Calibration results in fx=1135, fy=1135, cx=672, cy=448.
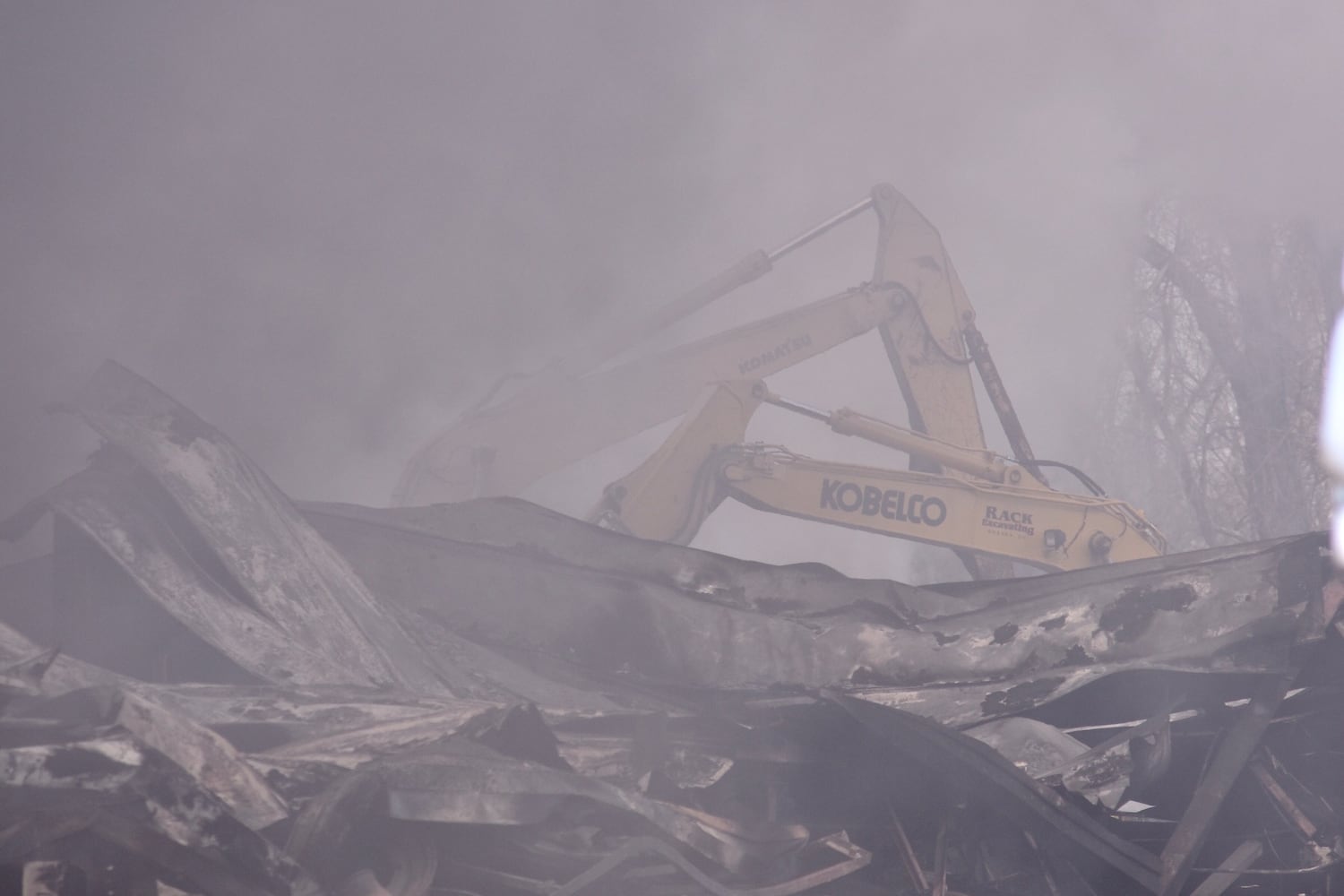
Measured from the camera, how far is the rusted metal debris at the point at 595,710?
2678mm

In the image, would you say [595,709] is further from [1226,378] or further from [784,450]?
[1226,378]

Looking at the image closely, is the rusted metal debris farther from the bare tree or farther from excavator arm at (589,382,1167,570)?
the bare tree

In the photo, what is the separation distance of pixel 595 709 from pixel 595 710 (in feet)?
0.22

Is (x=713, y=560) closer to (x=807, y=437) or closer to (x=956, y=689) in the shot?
(x=956, y=689)

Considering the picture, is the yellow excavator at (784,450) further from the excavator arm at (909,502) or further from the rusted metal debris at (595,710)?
the rusted metal debris at (595,710)

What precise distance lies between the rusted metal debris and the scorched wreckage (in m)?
0.01

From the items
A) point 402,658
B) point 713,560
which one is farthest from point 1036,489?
point 402,658

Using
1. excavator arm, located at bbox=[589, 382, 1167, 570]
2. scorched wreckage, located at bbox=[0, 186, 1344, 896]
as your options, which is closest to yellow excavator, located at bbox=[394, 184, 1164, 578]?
excavator arm, located at bbox=[589, 382, 1167, 570]

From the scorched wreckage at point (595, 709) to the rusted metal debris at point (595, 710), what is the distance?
0.01m

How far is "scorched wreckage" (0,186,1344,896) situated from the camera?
2.68 meters

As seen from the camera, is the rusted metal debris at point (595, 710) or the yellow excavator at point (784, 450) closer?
the rusted metal debris at point (595, 710)

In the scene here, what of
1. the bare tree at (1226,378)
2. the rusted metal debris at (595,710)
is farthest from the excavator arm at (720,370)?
the bare tree at (1226,378)

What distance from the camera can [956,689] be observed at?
4.35 metres

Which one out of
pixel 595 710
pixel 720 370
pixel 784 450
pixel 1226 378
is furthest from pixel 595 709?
pixel 1226 378
